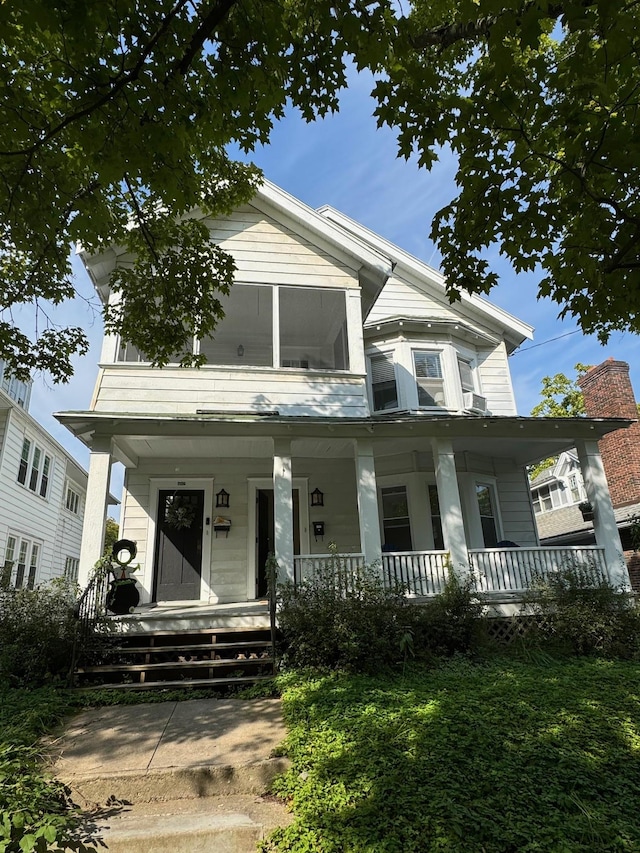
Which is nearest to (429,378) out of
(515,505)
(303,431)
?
(515,505)

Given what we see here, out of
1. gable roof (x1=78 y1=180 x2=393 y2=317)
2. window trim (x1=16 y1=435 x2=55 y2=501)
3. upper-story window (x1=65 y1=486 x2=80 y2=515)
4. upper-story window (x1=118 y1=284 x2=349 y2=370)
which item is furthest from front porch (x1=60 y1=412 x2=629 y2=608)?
upper-story window (x1=65 y1=486 x2=80 y2=515)

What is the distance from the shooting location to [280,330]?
1203 cm

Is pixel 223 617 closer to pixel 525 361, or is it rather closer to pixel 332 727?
pixel 332 727

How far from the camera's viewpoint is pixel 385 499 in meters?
11.3

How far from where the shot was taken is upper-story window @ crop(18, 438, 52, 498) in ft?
54.1

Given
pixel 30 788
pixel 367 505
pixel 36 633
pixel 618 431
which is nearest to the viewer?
pixel 30 788

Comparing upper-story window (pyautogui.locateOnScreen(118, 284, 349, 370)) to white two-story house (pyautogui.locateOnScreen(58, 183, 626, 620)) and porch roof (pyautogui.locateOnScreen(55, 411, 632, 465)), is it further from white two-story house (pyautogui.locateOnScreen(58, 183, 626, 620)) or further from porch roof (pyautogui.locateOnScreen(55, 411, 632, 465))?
porch roof (pyautogui.locateOnScreen(55, 411, 632, 465))

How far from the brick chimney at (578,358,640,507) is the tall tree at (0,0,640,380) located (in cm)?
1137

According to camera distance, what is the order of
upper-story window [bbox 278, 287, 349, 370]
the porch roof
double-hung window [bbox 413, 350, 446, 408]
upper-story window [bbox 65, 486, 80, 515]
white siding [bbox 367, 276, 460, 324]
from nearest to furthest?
1. the porch roof
2. upper-story window [bbox 278, 287, 349, 370]
3. double-hung window [bbox 413, 350, 446, 408]
4. white siding [bbox 367, 276, 460, 324]
5. upper-story window [bbox 65, 486, 80, 515]

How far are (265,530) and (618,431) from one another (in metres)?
10.9

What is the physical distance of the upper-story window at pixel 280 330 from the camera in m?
10.5

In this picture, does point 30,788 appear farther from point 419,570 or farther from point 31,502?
point 31,502

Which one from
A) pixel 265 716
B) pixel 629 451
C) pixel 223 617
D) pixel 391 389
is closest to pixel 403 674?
pixel 265 716

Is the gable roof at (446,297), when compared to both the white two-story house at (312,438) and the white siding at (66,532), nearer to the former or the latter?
the white two-story house at (312,438)
